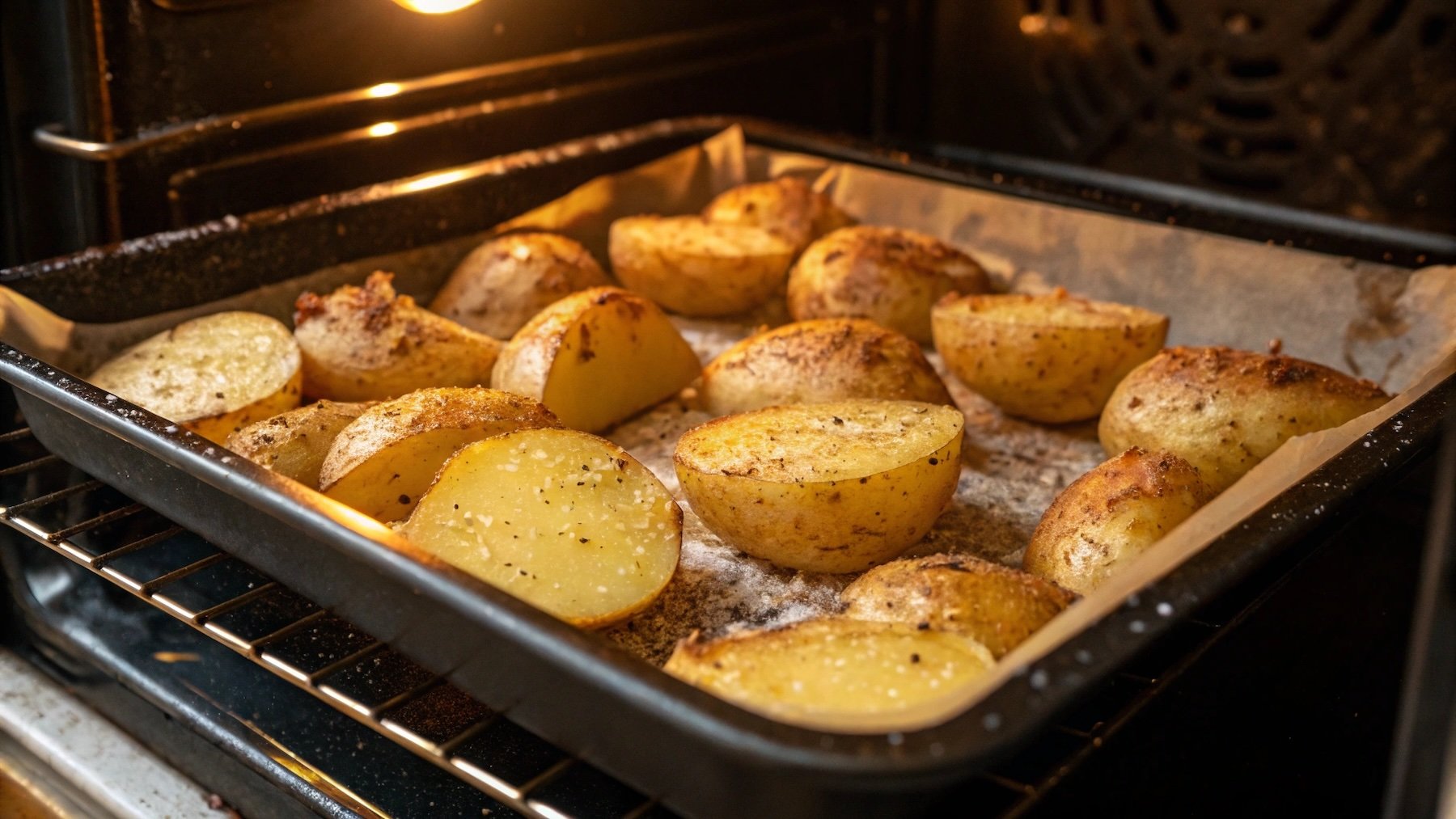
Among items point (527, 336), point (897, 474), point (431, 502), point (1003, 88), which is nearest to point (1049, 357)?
point (897, 474)

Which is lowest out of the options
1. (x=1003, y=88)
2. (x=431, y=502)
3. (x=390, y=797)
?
(x=390, y=797)

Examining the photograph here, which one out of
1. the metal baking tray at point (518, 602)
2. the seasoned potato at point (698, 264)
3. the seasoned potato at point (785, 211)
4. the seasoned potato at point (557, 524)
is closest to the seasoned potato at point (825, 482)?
the seasoned potato at point (557, 524)

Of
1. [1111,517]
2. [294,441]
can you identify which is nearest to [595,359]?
[294,441]

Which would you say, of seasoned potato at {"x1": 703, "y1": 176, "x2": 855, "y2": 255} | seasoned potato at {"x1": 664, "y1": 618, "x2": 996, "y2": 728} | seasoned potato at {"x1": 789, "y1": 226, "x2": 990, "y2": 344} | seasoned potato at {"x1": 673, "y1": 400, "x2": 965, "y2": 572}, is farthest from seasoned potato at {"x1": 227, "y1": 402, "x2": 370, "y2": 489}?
seasoned potato at {"x1": 703, "y1": 176, "x2": 855, "y2": 255}

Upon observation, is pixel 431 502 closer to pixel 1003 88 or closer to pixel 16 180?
pixel 16 180

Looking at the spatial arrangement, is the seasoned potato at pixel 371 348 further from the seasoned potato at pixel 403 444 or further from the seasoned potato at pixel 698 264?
the seasoned potato at pixel 698 264

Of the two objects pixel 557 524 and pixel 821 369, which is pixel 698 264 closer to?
pixel 821 369

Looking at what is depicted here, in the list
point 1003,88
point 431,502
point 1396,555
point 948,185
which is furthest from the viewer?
point 1003,88

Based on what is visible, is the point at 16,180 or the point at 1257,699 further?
the point at 16,180
